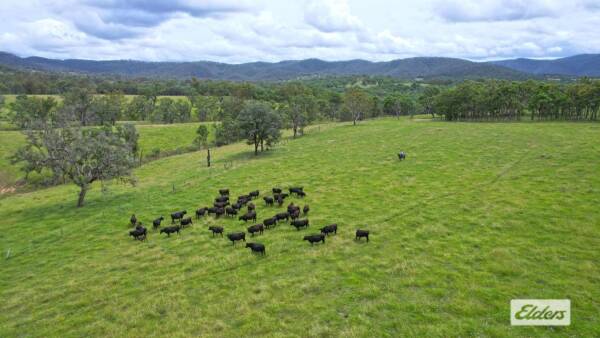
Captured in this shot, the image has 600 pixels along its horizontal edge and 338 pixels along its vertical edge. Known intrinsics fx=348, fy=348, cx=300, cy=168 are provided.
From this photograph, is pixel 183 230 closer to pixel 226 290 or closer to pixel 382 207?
pixel 226 290

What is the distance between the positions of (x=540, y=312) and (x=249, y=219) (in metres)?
19.8

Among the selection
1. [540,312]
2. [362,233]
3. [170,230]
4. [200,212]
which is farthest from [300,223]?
[540,312]

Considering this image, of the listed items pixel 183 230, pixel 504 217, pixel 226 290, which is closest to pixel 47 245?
pixel 183 230

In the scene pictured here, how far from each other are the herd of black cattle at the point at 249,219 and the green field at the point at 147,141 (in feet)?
150

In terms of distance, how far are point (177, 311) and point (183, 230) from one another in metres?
11.6

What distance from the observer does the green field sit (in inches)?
2450

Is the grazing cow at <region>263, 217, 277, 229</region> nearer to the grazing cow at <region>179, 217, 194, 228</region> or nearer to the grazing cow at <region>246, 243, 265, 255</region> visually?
the grazing cow at <region>246, 243, 265, 255</region>

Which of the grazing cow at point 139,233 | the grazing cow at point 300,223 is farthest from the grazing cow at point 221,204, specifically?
the grazing cow at point 300,223

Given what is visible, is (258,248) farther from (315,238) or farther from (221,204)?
(221,204)

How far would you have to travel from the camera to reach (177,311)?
55.4ft

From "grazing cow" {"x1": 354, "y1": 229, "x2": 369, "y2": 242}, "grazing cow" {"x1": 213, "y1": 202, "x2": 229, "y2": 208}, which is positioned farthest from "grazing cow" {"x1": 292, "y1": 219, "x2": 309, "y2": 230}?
"grazing cow" {"x1": 213, "y1": 202, "x2": 229, "y2": 208}

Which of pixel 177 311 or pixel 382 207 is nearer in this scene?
pixel 177 311

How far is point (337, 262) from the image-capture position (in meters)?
20.5

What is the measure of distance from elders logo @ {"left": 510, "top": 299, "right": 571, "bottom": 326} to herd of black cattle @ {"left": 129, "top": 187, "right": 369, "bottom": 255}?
9.59 m
